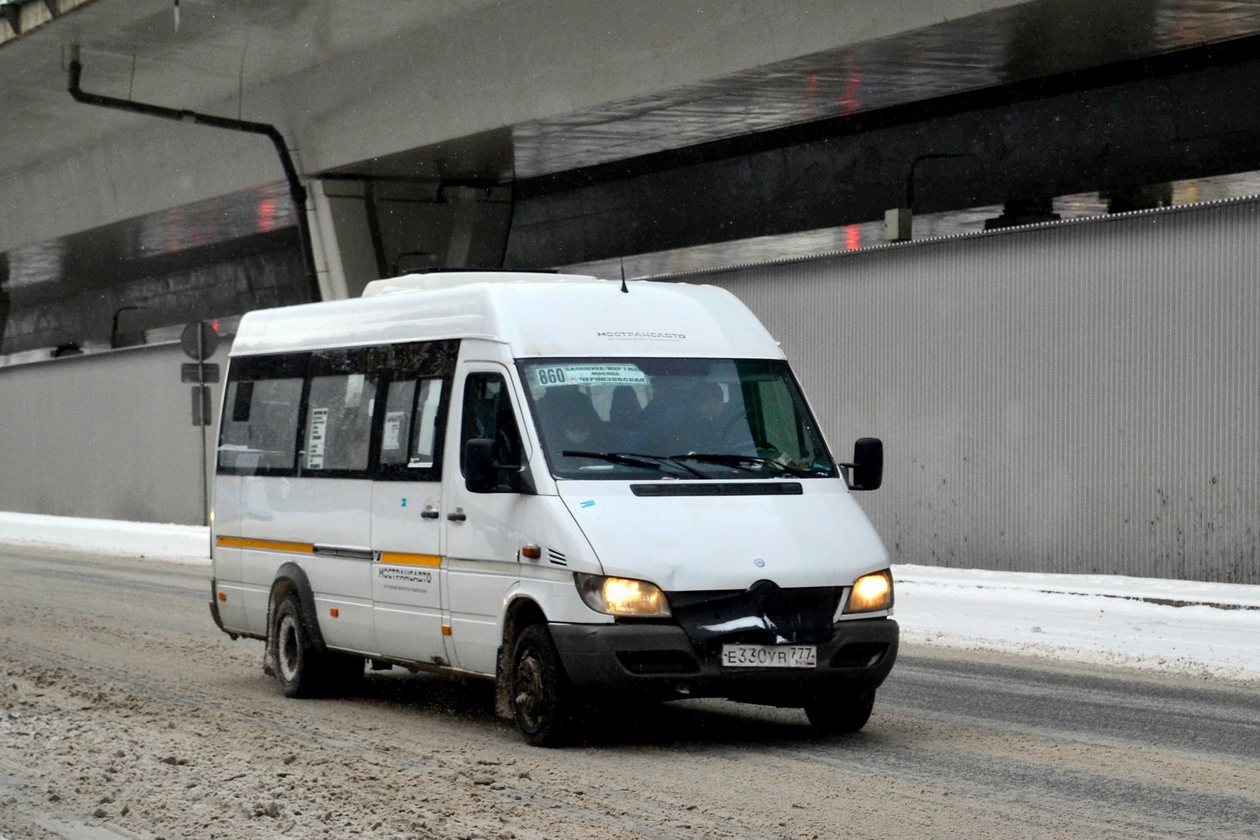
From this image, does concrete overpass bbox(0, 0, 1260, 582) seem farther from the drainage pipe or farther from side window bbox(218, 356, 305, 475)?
side window bbox(218, 356, 305, 475)

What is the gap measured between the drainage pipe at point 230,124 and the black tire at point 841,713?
72.9 feet

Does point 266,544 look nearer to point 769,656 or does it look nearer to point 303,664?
point 303,664

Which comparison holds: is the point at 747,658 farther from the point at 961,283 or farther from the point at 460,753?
the point at 961,283

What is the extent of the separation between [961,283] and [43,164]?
1000 inches

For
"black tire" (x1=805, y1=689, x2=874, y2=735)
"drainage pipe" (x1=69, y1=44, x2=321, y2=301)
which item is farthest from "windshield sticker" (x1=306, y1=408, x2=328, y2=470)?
"drainage pipe" (x1=69, y1=44, x2=321, y2=301)

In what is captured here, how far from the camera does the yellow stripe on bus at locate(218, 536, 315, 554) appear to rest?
11.9 m

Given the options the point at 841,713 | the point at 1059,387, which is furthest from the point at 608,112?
the point at 841,713

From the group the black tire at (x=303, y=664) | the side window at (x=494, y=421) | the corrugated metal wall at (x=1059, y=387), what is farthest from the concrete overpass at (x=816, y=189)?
the side window at (x=494, y=421)

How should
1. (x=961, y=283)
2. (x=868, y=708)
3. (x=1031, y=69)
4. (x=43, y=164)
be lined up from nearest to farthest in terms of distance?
(x=868, y=708) < (x=961, y=283) < (x=1031, y=69) < (x=43, y=164)

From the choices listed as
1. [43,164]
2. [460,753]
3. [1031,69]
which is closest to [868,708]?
[460,753]

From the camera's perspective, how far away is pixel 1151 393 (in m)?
18.3

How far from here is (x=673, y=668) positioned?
902 centimetres

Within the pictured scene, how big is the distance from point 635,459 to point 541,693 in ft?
4.15

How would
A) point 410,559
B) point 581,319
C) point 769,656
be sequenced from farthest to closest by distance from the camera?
point 410,559, point 581,319, point 769,656
